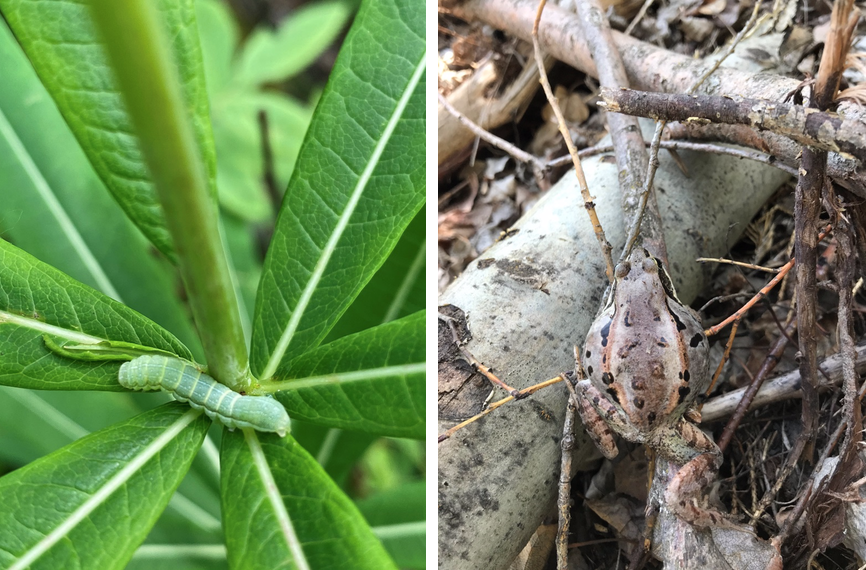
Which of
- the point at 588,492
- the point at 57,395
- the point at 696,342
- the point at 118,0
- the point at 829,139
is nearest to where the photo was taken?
the point at 118,0

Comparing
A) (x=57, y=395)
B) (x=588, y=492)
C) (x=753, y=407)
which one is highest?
(x=57, y=395)

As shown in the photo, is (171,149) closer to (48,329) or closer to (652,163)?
(48,329)

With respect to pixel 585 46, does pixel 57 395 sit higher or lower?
lower

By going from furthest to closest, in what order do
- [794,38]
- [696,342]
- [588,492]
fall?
[794,38]
[588,492]
[696,342]

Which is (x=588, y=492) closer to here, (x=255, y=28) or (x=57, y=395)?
(x=57, y=395)

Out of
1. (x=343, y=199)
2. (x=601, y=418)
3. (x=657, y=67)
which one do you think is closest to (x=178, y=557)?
(x=343, y=199)

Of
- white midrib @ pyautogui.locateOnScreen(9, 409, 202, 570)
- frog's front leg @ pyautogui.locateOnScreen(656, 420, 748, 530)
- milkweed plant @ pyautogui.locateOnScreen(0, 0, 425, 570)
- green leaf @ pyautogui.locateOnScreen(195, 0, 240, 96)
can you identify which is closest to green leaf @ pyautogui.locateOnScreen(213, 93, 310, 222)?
green leaf @ pyautogui.locateOnScreen(195, 0, 240, 96)

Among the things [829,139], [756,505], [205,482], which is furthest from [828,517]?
[205,482]

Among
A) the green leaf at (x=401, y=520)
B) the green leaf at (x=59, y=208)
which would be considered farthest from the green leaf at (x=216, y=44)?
the green leaf at (x=401, y=520)
